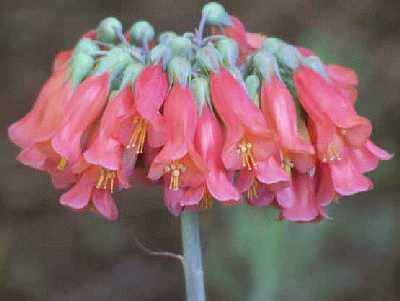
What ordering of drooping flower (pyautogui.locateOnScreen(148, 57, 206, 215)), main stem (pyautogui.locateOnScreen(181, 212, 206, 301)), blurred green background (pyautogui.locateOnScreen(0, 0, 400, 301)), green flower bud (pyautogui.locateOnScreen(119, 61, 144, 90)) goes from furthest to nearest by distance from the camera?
1. blurred green background (pyautogui.locateOnScreen(0, 0, 400, 301))
2. main stem (pyautogui.locateOnScreen(181, 212, 206, 301))
3. green flower bud (pyautogui.locateOnScreen(119, 61, 144, 90))
4. drooping flower (pyautogui.locateOnScreen(148, 57, 206, 215))

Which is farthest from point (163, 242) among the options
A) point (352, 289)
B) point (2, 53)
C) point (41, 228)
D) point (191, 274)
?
point (191, 274)

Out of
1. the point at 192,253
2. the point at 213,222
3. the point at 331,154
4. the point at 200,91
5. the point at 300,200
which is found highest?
the point at 200,91

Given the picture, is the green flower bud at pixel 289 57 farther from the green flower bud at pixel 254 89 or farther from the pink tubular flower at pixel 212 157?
the pink tubular flower at pixel 212 157

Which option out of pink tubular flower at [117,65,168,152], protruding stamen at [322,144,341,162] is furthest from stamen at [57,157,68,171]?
protruding stamen at [322,144,341,162]

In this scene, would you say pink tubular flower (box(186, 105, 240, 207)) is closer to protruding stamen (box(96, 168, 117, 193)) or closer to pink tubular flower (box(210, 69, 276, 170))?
pink tubular flower (box(210, 69, 276, 170))

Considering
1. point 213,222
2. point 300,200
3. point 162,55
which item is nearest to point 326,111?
point 300,200

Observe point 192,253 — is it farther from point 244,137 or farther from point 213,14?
point 213,14
